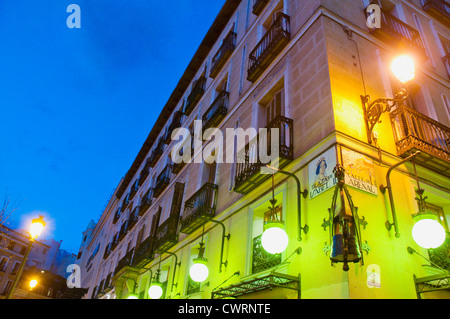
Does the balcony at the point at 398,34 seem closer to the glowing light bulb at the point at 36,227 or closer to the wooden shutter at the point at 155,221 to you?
the glowing light bulb at the point at 36,227

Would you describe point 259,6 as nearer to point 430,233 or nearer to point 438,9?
point 438,9

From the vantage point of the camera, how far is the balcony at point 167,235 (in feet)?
41.0

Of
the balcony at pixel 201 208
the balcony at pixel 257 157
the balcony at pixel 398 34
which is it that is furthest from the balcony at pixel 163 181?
the balcony at pixel 398 34

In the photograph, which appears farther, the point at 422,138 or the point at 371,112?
the point at 422,138

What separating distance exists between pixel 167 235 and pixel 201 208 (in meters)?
2.71

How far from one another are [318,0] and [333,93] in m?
3.34

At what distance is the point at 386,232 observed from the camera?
5.50 m

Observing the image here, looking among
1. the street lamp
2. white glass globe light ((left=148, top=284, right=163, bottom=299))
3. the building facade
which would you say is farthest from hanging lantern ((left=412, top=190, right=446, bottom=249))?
white glass globe light ((left=148, top=284, right=163, bottom=299))

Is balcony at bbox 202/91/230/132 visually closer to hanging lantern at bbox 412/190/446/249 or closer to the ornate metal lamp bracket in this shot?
the ornate metal lamp bracket

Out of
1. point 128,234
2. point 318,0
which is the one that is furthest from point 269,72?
point 128,234

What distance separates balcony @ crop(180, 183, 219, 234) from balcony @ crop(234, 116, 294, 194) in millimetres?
2056

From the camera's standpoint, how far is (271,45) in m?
9.67

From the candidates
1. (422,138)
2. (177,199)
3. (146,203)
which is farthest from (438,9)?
(146,203)

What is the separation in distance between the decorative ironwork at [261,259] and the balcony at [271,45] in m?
5.18
